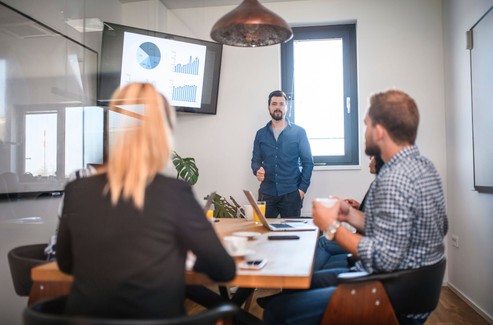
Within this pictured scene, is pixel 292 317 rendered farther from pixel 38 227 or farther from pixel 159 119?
pixel 38 227

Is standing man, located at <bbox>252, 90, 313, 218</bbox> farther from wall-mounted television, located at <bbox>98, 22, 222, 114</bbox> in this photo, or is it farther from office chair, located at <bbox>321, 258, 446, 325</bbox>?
office chair, located at <bbox>321, 258, 446, 325</bbox>

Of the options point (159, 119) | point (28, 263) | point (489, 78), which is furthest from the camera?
point (489, 78)

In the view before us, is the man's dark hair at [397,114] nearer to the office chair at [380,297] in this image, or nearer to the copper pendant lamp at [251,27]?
the office chair at [380,297]

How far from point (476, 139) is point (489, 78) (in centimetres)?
45

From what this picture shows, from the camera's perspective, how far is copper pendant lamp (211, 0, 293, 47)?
87.4 inches

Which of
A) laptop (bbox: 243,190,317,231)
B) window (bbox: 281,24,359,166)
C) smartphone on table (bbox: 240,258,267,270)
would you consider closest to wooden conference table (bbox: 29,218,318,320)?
smartphone on table (bbox: 240,258,267,270)

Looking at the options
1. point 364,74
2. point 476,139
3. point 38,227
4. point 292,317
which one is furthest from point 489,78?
point 38,227

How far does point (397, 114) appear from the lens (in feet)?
4.96

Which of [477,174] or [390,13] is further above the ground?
[390,13]

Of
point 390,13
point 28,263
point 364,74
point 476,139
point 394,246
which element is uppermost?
point 390,13

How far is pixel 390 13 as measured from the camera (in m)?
3.91

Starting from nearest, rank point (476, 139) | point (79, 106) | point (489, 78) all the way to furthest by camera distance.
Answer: point (489, 78)
point (476, 139)
point (79, 106)

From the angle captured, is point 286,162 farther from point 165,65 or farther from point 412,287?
point 412,287

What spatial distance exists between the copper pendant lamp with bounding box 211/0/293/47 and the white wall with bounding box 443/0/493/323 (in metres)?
1.42
